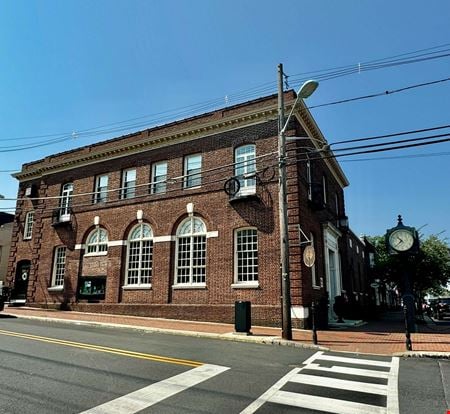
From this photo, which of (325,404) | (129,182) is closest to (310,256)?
(325,404)

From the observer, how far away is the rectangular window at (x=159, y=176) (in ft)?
69.7

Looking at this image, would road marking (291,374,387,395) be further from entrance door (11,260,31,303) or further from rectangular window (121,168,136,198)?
entrance door (11,260,31,303)

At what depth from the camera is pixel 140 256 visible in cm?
2080

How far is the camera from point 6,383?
638 cm

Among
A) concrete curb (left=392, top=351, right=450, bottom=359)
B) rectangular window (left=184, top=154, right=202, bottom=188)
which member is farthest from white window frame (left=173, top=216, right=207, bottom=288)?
concrete curb (left=392, top=351, right=450, bottom=359)

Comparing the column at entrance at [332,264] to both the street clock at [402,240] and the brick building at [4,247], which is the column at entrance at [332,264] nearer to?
the street clock at [402,240]

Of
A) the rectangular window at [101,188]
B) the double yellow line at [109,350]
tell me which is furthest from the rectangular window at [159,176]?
the double yellow line at [109,350]

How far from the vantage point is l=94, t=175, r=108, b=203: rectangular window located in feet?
76.4

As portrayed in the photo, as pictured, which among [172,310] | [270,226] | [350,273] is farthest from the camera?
[350,273]

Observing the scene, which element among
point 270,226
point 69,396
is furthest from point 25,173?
point 69,396

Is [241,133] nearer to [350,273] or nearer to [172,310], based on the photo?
[172,310]

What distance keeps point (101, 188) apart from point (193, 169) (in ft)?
22.4

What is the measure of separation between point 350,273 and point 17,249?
2381cm

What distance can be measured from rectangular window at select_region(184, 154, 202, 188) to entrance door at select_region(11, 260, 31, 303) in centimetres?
1457
